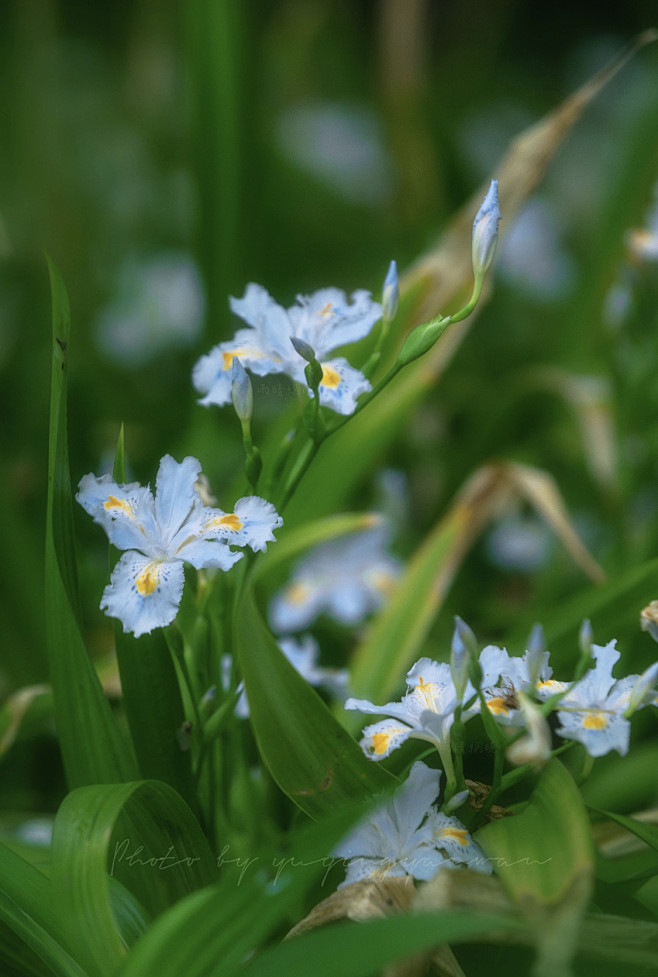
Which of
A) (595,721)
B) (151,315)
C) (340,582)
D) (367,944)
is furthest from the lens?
(151,315)

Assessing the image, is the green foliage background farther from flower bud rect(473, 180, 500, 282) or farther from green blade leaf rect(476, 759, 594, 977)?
flower bud rect(473, 180, 500, 282)

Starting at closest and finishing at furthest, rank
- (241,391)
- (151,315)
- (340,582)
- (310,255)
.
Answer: (241,391)
(340,582)
(151,315)
(310,255)

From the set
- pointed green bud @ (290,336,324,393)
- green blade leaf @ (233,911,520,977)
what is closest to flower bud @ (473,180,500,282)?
pointed green bud @ (290,336,324,393)

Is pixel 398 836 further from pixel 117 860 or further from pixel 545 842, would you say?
pixel 117 860

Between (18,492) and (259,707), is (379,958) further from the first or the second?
(18,492)

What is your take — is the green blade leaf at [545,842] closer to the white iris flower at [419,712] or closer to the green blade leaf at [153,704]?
the white iris flower at [419,712]

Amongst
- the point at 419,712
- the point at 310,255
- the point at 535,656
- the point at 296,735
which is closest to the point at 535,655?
the point at 535,656

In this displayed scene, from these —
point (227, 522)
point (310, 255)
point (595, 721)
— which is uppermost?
point (310, 255)

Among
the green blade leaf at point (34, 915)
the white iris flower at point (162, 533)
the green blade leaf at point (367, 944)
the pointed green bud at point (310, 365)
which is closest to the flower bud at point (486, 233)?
the pointed green bud at point (310, 365)

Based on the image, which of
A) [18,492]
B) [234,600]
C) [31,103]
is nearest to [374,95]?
[31,103]
